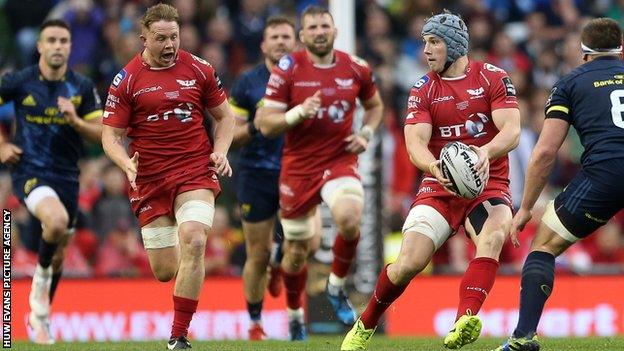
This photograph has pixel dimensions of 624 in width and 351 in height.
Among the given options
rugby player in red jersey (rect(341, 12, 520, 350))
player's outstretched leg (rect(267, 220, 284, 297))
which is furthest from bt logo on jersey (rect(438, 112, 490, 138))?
player's outstretched leg (rect(267, 220, 284, 297))

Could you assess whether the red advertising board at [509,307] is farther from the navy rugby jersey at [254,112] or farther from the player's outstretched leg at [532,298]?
the player's outstretched leg at [532,298]

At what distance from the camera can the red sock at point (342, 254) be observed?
1334 centimetres

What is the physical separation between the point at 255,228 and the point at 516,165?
5.89 m

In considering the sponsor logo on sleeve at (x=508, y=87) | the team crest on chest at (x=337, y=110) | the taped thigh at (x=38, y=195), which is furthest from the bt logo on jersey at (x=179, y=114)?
the taped thigh at (x=38, y=195)

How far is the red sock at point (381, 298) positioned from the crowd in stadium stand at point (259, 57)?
735 cm

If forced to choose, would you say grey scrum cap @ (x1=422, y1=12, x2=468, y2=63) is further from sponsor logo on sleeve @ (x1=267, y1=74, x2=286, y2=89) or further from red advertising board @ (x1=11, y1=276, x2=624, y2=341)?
red advertising board @ (x1=11, y1=276, x2=624, y2=341)

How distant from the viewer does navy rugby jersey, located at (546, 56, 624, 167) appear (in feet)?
32.0

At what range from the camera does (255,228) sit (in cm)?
1441

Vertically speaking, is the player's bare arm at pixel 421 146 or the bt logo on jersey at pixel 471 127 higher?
the bt logo on jersey at pixel 471 127

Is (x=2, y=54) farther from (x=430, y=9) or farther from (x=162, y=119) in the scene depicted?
(x=162, y=119)

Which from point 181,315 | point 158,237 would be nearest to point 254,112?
point 158,237

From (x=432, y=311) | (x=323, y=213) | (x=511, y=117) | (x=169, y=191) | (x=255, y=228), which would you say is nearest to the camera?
(x=511, y=117)

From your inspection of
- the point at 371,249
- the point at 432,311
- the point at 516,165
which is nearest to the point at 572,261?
the point at 516,165

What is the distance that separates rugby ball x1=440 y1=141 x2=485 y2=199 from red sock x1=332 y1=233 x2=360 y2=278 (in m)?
3.38
